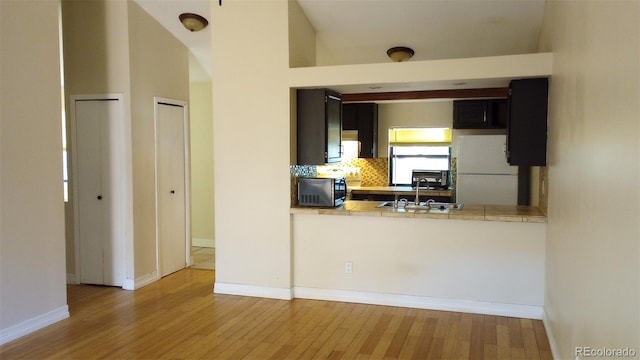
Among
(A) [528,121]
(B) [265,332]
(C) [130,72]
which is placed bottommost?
(B) [265,332]

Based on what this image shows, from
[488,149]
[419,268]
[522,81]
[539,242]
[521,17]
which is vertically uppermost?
[521,17]

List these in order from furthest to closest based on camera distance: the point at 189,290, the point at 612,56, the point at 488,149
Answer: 1. the point at 488,149
2. the point at 189,290
3. the point at 612,56

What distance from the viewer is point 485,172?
632 cm

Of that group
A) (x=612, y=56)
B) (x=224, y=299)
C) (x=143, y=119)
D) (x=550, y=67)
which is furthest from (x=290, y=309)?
(x=612, y=56)

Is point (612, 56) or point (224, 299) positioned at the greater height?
point (612, 56)

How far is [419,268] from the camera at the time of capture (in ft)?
14.5

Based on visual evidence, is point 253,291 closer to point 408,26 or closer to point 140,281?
point 140,281

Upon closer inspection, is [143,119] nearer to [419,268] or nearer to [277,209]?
[277,209]

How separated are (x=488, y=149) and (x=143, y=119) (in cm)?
420

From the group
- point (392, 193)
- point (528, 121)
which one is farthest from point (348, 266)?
point (392, 193)

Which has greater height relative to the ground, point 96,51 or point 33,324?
point 96,51

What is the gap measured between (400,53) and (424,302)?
266 centimetres

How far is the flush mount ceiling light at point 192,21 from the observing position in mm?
5183

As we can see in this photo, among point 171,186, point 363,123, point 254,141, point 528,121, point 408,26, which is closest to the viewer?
point 528,121
